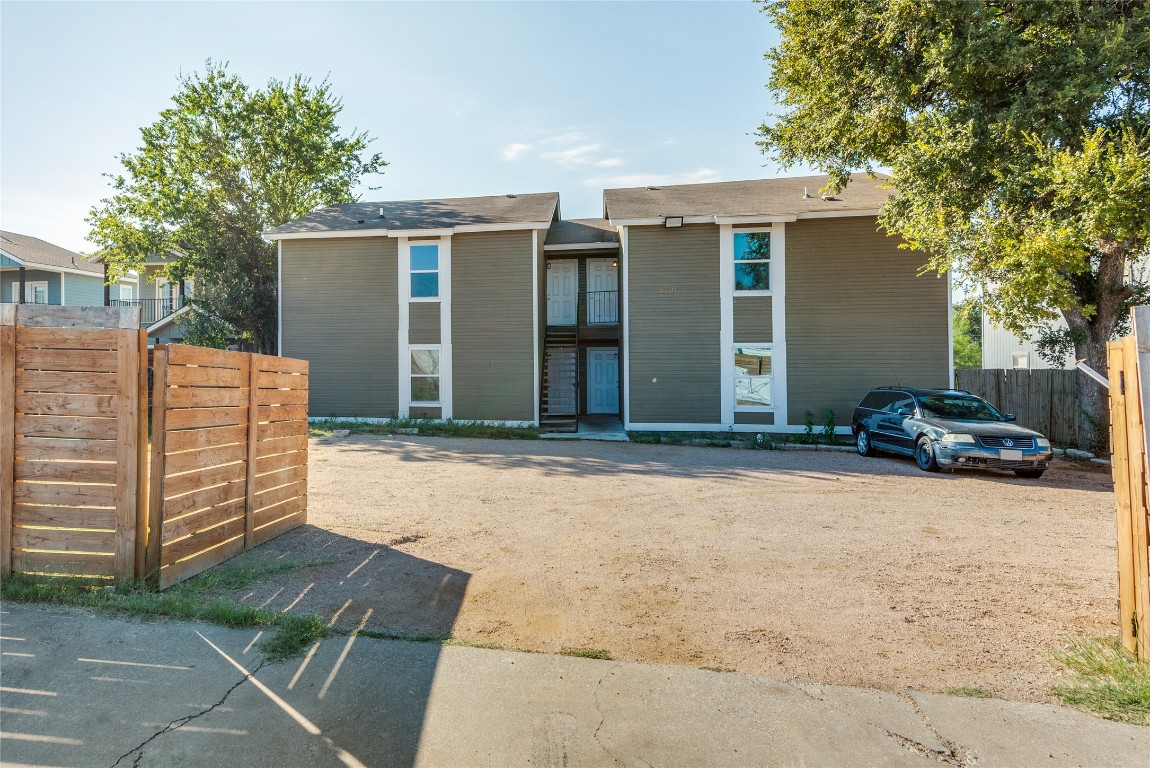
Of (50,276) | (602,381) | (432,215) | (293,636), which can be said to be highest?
(432,215)

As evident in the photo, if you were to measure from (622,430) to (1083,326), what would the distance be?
1110 centimetres

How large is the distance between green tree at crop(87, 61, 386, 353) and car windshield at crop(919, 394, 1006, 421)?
21510mm

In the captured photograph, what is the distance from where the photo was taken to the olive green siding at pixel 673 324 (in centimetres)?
1625

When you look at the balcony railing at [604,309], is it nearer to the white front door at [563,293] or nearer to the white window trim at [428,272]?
the white front door at [563,293]

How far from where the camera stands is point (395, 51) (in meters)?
10.8

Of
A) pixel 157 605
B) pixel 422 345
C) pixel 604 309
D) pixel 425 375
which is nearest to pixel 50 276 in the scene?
pixel 422 345

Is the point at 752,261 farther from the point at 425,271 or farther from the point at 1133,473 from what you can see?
the point at 1133,473

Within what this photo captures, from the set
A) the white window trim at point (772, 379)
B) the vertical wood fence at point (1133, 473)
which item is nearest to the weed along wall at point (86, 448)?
the vertical wood fence at point (1133, 473)

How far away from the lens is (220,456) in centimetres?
486

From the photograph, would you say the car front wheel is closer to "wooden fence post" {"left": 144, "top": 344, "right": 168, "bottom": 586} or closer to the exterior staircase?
the exterior staircase

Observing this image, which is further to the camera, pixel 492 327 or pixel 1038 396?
pixel 492 327

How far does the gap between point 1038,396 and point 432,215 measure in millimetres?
18278

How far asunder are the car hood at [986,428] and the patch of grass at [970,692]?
8.49m

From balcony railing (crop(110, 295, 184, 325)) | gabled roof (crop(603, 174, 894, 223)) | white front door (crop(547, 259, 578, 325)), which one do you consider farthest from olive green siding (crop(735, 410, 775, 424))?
balcony railing (crop(110, 295, 184, 325))
